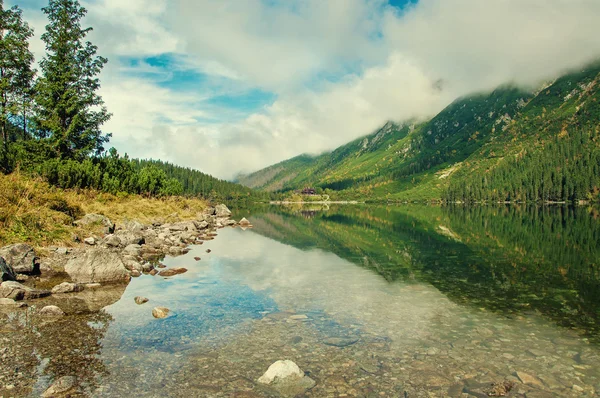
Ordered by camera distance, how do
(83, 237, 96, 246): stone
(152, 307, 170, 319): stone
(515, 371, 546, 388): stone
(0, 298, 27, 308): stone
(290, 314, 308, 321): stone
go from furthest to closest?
1. (83, 237, 96, 246): stone
2. (290, 314, 308, 321): stone
3. (152, 307, 170, 319): stone
4. (0, 298, 27, 308): stone
5. (515, 371, 546, 388): stone

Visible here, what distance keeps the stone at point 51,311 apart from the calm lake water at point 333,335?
1.31ft

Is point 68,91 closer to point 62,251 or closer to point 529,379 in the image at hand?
point 62,251

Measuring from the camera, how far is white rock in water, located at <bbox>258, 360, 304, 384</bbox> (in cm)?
920

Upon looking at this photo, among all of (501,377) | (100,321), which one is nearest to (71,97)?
(100,321)

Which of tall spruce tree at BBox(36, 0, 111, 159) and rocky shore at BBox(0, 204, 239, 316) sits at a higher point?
tall spruce tree at BBox(36, 0, 111, 159)

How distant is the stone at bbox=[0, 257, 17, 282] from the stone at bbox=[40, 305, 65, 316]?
4.21 meters

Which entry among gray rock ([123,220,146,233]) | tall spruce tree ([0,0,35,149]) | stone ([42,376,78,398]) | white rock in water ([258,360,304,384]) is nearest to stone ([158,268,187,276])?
stone ([42,376,78,398])

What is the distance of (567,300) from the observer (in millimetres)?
17594

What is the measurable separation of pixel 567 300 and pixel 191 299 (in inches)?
742

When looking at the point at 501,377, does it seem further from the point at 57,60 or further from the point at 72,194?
the point at 57,60

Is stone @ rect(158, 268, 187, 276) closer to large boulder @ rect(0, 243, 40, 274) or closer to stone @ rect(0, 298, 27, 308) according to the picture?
large boulder @ rect(0, 243, 40, 274)

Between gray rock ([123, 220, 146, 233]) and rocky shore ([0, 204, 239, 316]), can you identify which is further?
gray rock ([123, 220, 146, 233])

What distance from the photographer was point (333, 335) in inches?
503

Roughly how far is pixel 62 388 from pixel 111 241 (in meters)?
21.7
